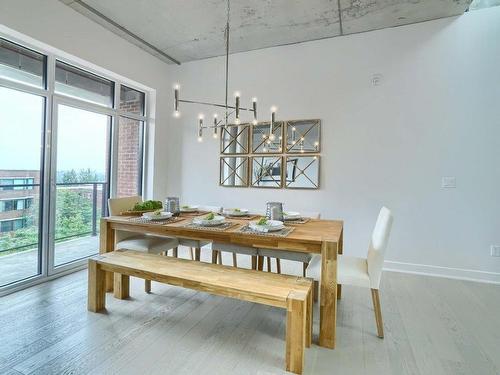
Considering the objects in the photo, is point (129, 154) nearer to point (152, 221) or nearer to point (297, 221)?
point (152, 221)

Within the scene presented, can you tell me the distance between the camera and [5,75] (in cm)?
258

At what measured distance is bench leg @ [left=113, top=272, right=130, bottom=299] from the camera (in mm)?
2482

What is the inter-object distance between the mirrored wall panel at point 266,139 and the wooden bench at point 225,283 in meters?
2.12

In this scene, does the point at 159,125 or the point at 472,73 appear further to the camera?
the point at 159,125

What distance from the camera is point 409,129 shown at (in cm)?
329

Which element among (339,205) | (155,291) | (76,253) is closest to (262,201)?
(339,205)

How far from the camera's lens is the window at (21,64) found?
8.53ft

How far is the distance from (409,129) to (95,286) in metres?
3.65

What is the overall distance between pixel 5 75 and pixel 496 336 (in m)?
4.66

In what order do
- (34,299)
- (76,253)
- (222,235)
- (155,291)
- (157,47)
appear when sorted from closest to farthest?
(222,235), (34,299), (155,291), (76,253), (157,47)

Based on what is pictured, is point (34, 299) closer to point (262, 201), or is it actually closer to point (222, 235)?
point (222, 235)

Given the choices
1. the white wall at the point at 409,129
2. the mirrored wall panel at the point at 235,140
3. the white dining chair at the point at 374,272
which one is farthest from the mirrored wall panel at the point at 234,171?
the white dining chair at the point at 374,272

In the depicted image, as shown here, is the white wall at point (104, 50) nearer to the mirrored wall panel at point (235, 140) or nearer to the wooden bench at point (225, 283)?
the mirrored wall panel at point (235, 140)

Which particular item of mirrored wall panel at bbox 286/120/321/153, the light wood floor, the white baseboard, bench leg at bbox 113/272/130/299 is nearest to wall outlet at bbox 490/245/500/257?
the white baseboard
